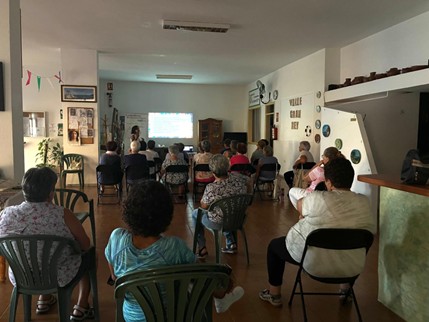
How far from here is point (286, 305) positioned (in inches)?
103

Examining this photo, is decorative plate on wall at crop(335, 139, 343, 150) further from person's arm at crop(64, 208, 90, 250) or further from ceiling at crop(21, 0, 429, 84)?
person's arm at crop(64, 208, 90, 250)

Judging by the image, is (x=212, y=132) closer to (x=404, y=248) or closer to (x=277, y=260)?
(x=277, y=260)

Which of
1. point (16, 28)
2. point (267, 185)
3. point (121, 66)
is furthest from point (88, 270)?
point (121, 66)

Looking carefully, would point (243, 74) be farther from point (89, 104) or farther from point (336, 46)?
point (89, 104)

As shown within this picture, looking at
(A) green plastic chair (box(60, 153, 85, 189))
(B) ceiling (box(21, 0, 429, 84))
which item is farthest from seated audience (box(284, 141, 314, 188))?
(A) green plastic chair (box(60, 153, 85, 189))

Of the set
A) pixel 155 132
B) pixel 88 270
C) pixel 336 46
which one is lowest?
pixel 88 270

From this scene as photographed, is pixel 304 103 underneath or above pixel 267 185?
above

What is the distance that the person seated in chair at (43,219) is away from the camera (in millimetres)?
1996

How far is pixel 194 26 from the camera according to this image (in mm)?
5176

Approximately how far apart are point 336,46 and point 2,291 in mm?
6381

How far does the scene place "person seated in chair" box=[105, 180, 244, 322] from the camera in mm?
1533

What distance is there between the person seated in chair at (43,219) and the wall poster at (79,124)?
5.50 m

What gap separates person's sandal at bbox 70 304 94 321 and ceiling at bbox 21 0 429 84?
3.58 m

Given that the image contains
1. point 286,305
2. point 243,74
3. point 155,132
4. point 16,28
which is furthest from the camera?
point 155,132
